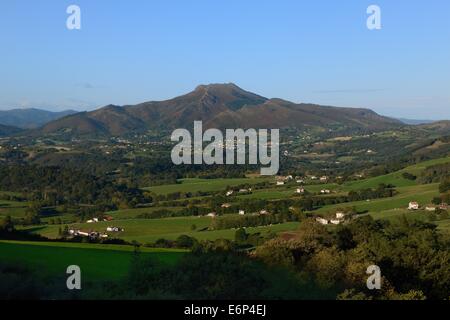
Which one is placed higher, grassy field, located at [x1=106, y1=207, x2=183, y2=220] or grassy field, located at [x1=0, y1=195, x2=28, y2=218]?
grassy field, located at [x1=0, y1=195, x2=28, y2=218]

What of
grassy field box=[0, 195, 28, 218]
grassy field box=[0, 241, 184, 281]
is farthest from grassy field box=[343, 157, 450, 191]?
grassy field box=[0, 241, 184, 281]

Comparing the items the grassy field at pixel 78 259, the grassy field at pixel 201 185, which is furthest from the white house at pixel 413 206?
the grassy field at pixel 201 185

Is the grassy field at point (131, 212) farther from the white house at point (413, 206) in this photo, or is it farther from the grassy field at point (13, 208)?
the white house at point (413, 206)

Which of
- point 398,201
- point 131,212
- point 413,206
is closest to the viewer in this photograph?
point 413,206

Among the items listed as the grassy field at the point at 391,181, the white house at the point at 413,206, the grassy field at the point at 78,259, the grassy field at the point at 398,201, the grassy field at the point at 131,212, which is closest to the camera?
the grassy field at the point at 78,259

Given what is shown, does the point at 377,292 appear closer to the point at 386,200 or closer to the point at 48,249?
the point at 48,249

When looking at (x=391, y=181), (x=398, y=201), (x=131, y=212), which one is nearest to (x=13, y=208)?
(x=131, y=212)

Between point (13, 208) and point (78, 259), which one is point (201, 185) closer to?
point (13, 208)

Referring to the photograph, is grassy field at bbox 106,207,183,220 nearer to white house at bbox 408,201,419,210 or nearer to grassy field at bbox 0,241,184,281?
white house at bbox 408,201,419,210
